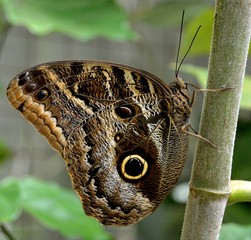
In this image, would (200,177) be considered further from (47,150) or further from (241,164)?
(47,150)

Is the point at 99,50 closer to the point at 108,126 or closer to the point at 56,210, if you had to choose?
the point at 56,210

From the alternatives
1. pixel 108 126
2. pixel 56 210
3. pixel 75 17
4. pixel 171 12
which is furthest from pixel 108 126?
pixel 171 12

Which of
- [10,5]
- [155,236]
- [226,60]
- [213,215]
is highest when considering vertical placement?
[10,5]

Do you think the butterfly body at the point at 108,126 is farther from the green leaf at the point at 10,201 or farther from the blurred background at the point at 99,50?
the green leaf at the point at 10,201

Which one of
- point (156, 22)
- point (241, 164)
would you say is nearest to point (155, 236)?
point (241, 164)

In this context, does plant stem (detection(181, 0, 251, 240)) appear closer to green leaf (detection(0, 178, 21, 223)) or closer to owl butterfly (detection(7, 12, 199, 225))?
owl butterfly (detection(7, 12, 199, 225))

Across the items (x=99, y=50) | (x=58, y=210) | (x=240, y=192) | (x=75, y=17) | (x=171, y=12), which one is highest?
(x=99, y=50)
